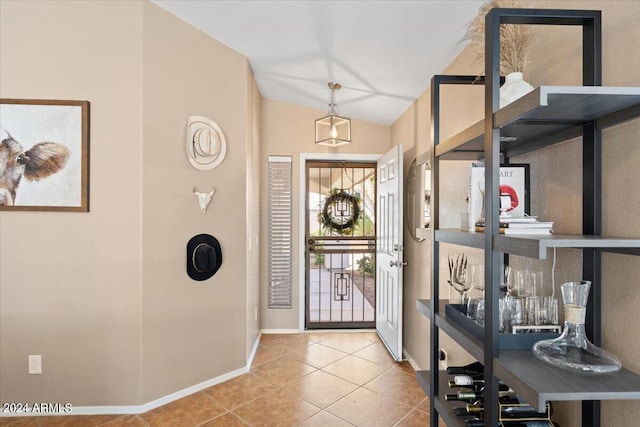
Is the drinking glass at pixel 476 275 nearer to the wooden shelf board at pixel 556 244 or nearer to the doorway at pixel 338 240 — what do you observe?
the wooden shelf board at pixel 556 244

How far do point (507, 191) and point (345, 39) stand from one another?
1649mm

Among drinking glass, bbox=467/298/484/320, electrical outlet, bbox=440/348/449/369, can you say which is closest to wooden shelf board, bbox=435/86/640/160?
drinking glass, bbox=467/298/484/320

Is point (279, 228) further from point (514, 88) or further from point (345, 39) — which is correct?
point (514, 88)

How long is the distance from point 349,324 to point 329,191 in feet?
5.44

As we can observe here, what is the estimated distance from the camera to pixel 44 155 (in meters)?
2.40

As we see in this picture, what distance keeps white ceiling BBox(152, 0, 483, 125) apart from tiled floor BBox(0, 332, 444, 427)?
244 cm

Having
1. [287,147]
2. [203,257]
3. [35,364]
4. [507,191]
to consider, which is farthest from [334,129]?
[35,364]

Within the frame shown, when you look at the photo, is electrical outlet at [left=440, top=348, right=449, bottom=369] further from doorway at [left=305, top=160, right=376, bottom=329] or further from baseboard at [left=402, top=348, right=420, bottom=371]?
doorway at [left=305, top=160, right=376, bottom=329]

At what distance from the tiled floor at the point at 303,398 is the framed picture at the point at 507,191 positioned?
1.70 meters

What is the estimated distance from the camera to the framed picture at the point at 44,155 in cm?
238

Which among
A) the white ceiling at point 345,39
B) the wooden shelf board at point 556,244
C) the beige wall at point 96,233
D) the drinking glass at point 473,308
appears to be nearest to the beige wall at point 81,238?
the beige wall at point 96,233

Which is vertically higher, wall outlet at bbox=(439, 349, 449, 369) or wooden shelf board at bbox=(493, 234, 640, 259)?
wooden shelf board at bbox=(493, 234, 640, 259)

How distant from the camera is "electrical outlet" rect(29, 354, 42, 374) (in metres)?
2.39

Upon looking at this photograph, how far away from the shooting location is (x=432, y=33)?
2121mm
